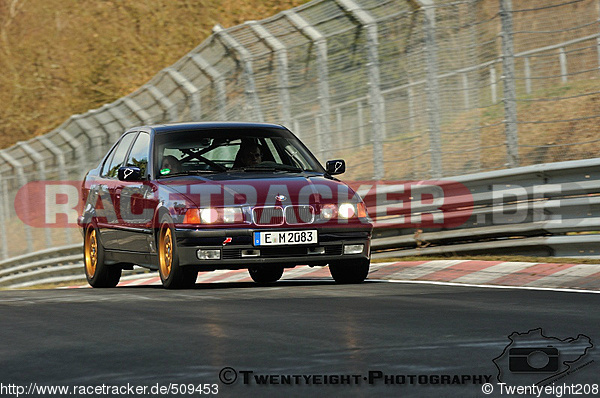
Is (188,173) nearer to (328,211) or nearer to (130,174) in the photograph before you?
(130,174)

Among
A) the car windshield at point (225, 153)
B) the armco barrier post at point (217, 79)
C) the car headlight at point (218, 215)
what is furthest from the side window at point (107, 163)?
the armco barrier post at point (217, 79)

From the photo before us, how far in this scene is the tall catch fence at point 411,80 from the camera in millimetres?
12867

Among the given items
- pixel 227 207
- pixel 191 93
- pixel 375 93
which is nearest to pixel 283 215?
pixel 227 207

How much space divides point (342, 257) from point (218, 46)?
21.8ft

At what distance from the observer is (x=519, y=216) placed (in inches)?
472

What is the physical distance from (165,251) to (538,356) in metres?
5.24

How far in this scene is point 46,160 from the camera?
21.0 meters

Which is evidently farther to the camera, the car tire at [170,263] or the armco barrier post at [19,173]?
the armco barrier post at [19,173]

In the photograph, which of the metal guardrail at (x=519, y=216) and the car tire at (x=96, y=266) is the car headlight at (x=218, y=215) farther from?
the metal guardrail at (x=519, y=216)

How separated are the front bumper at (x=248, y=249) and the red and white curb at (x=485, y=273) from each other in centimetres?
133

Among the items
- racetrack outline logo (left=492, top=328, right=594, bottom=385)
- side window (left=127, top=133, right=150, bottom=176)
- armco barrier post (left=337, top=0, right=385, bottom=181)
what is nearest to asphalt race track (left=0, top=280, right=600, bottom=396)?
racetrack outline logo (left=492, top=328, right=594, bottom=385)

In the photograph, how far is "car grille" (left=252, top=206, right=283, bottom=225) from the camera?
10180 mm

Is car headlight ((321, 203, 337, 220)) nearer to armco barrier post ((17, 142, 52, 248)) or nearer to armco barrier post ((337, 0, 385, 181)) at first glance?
armco barrier post ((337, 0, 385, 181))

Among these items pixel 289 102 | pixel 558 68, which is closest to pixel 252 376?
pixel 558 68
